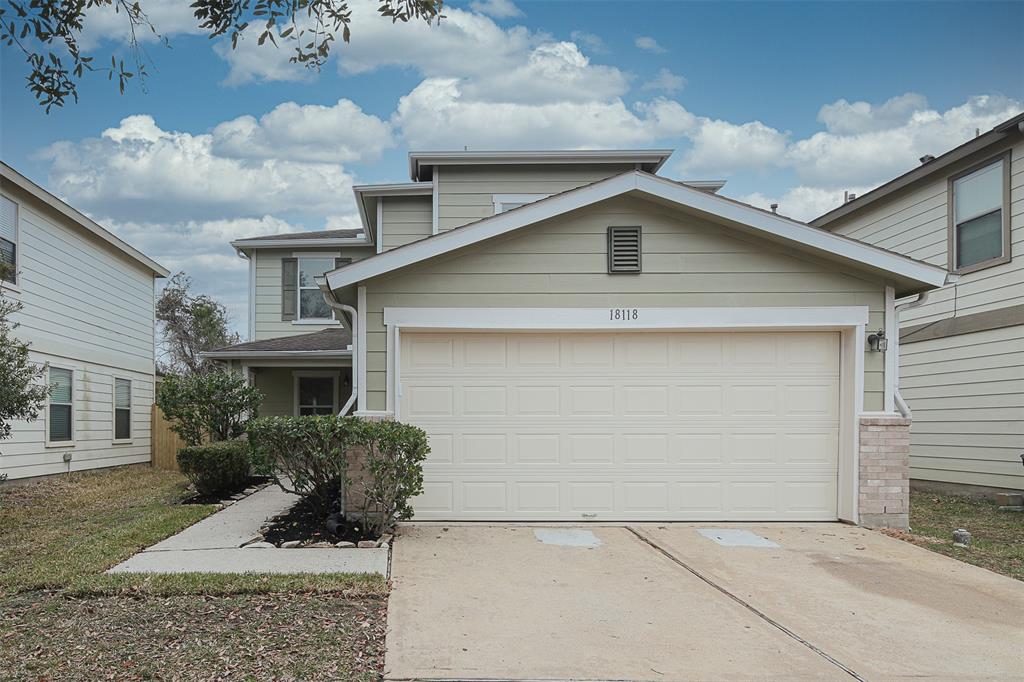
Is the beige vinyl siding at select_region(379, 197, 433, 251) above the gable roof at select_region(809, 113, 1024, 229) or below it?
below

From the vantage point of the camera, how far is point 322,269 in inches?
717

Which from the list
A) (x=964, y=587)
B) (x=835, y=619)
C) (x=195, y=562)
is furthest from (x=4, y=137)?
(x=964, y=587)

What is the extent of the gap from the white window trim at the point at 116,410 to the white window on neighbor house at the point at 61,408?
203cm

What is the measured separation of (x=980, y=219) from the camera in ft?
39.2

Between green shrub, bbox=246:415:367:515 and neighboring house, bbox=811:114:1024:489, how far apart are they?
8729mm

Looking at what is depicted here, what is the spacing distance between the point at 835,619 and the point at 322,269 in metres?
14.7

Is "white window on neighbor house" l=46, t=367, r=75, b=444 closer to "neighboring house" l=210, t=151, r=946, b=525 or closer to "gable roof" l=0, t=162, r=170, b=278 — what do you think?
"gable roof" l=0, t=162, r=170, b=278

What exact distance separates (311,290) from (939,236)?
13.2 metres

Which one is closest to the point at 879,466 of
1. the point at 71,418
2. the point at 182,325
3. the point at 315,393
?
the point at 315,393

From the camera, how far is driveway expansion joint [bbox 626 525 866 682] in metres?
4.79

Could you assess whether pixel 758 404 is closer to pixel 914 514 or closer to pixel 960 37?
pixel 914 514

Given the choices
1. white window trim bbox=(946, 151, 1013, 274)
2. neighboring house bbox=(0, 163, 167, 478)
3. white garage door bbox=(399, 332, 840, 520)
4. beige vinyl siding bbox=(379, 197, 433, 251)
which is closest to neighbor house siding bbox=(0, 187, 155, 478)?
neighboring house bbox=(0, 163, 167, 478)

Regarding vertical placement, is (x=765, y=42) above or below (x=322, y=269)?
above

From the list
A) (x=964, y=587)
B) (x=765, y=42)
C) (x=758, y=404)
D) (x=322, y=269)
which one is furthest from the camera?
(x=322, y=269)
